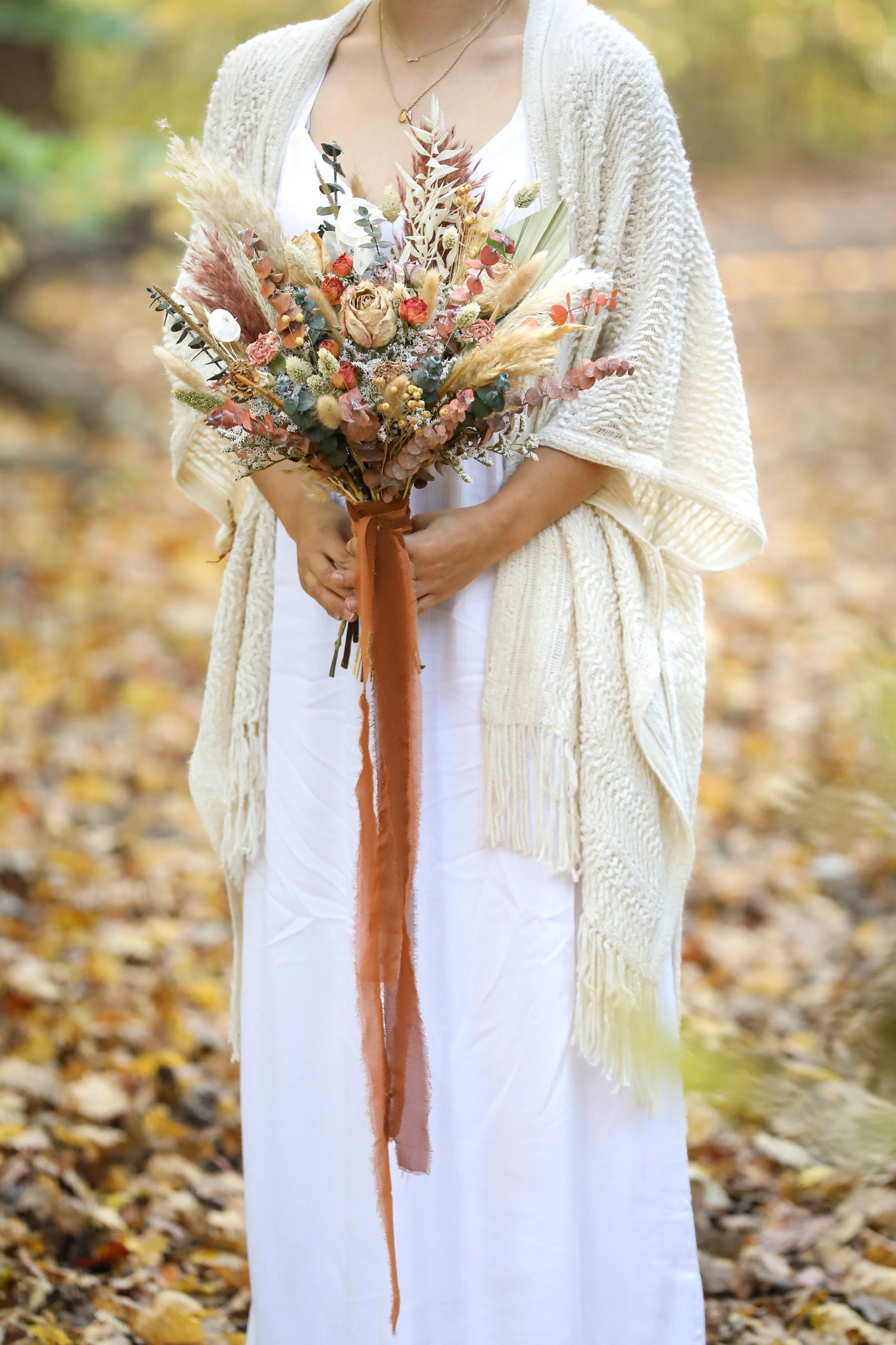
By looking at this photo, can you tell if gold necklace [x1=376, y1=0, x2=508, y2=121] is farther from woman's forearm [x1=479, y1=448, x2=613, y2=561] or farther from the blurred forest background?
the blurred forest background

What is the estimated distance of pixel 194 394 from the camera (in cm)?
139

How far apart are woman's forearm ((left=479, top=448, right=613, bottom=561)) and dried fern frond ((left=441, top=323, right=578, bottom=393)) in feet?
0.77

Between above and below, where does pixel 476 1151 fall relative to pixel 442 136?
below

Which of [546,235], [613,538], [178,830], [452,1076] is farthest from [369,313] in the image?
[178,830]

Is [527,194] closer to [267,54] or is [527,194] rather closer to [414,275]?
[414,275]

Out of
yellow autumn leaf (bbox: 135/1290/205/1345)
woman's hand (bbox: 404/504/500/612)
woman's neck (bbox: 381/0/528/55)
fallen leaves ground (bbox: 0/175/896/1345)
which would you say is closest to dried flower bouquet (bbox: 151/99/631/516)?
woman's hand (bbox: 404/504/500/612)

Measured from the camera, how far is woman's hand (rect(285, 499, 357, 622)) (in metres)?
1.52

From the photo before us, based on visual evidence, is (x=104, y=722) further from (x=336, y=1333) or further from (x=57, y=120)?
(x=57, y=120)

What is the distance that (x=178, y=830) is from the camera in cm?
379

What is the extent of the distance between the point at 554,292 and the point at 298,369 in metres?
0.26

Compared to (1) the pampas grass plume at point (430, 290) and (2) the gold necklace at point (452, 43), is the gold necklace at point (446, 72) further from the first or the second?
(1) the pampas grass plume at point (430, 290)

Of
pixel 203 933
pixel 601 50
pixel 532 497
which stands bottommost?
pixel 203 933

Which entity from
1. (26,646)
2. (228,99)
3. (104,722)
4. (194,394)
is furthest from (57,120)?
(194,394)

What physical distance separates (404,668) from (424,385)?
1.17 feet
